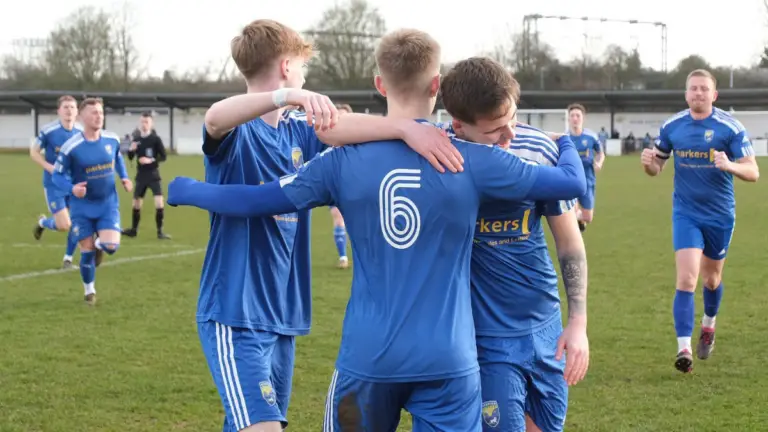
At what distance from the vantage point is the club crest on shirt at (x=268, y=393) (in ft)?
10.9

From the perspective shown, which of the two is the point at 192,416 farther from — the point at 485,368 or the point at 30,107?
the point at 30,107

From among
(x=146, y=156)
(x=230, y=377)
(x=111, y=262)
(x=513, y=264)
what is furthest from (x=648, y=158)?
(x=146, y=156)

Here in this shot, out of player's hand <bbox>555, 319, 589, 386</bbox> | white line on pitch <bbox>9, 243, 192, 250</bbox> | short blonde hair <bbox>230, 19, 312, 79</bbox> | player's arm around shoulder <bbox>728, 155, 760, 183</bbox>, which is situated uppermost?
short blonde hair <bbox>230, 19, 312, 79</bbox>

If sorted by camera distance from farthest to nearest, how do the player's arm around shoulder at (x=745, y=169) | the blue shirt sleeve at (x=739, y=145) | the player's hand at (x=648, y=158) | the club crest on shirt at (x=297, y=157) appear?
the player's hand at (x=648, y=158) → the blue shirt sleeve at (x=739, y=145) → the player's arm around shoulder at (x=745, y=169) → the club crest on shirt at (x=297, y=157)

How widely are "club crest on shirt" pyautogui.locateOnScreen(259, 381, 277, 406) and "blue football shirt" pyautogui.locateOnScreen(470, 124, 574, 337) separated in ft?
2.59

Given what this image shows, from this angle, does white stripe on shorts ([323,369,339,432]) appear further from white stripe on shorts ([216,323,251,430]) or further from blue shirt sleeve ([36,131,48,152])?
blue shirt sleeve ([36,131,48,152])

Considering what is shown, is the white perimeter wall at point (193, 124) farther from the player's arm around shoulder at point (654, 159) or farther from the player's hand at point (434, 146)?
the player's hand at point (434, 146)

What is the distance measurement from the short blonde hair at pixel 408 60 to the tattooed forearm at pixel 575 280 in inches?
33.0

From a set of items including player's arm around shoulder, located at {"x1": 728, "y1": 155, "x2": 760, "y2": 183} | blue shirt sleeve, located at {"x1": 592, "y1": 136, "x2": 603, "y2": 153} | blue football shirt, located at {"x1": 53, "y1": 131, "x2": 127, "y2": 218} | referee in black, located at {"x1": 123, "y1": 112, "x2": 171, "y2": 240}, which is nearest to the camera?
player's arm around shoulder, located at {"x1": 728, "y1": 155, "x2": 760, "y2": 183}

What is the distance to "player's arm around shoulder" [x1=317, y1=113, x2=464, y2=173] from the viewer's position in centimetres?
271

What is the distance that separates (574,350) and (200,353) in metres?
4.67

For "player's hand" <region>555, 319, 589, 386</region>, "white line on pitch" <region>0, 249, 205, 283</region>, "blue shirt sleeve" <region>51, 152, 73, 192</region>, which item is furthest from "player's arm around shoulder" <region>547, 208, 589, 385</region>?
"white line on pitch" <region>0, 249, 205, 283</region>

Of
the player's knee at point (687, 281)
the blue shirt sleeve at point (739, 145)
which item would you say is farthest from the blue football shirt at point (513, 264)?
the blue shirt sleeve at point (739, 145)

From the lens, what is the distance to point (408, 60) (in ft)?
9.18
